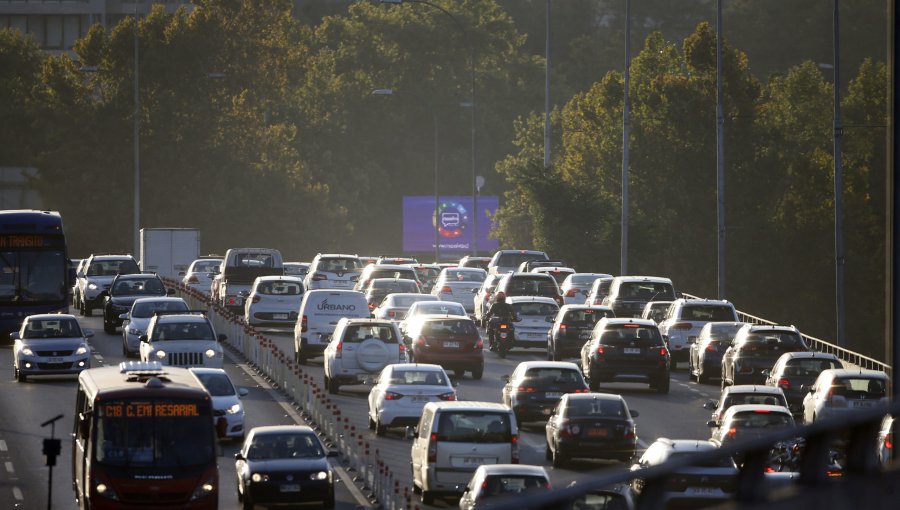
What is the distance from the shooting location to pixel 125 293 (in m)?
53.4

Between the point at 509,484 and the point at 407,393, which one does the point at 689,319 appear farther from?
the point at 509,484

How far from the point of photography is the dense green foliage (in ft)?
264

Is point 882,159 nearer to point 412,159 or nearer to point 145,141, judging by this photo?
point 145,141

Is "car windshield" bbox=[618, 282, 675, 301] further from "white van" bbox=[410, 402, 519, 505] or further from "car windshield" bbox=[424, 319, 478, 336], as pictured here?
"white van" bbox=[410, 402, 519, 505]

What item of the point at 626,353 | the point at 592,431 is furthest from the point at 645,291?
the point at 592,431

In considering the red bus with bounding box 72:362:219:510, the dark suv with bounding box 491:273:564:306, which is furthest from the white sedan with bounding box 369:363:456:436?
the dark suv with bounding box 491:273:564:306

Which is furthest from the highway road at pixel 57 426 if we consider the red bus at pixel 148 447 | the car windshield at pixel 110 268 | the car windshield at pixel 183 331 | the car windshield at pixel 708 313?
the car windshield at pixel 708 313

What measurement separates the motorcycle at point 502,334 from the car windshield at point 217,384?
1587 centimetres

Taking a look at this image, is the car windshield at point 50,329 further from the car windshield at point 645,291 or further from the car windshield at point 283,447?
the car windshield at point 283,447

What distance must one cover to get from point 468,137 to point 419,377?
9373 cm

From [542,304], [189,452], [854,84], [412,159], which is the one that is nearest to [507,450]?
[189,452]

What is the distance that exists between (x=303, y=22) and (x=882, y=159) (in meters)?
66.5

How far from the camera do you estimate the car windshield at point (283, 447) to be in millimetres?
26500

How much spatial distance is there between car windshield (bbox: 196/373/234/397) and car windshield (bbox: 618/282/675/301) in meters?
19.4
